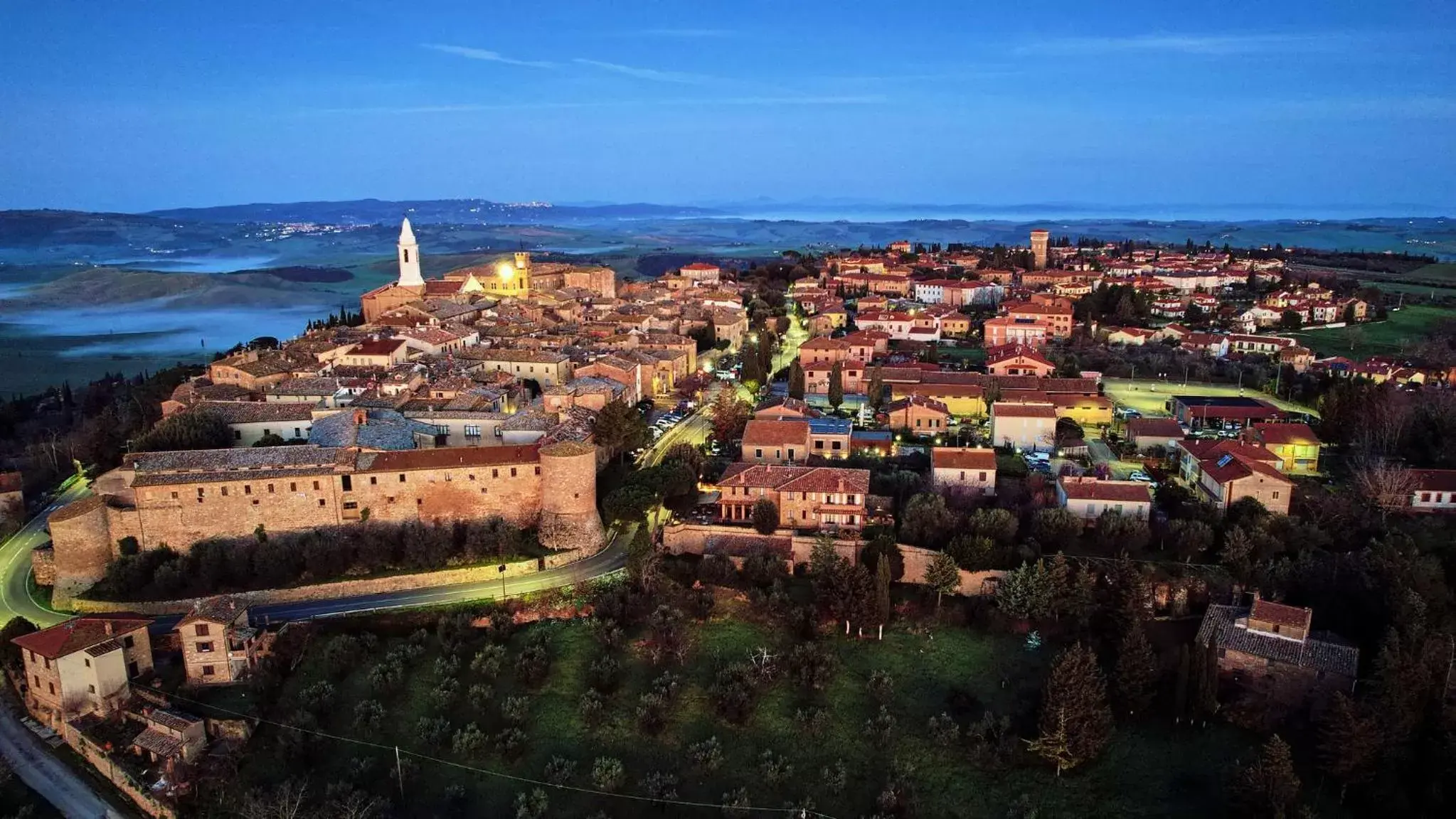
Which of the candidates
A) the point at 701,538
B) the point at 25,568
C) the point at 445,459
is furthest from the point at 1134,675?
the point at 25,568

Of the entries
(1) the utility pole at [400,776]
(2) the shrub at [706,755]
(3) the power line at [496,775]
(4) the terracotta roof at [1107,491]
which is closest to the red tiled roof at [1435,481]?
(4) the terracotta roof at [1107,491]

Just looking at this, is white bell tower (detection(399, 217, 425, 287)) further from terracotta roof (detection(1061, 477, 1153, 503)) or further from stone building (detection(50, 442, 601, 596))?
terracotta roof (detection(1061, 477, 1153, 503))

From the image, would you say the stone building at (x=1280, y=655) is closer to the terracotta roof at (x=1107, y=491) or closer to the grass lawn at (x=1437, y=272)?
the terracotta roof at (x=1107, y=491)

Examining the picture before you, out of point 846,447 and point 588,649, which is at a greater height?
point 846,447

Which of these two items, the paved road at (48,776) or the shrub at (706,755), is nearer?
the paved road at (48,776)

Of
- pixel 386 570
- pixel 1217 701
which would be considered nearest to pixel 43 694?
pixel 386 570

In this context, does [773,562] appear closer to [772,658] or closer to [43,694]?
[772,658]

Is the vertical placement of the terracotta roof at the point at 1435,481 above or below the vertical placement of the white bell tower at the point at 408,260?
below
